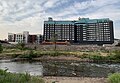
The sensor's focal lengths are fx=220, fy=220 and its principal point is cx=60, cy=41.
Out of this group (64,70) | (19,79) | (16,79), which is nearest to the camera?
(16,79)

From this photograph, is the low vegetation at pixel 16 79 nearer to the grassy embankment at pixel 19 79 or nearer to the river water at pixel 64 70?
the grassy embankment at pixel 19 79

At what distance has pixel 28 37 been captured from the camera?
7087 inches

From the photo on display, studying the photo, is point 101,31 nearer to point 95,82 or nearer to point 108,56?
point 108,56

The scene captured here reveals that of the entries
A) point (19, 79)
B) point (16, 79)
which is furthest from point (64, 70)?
point (16, 79)

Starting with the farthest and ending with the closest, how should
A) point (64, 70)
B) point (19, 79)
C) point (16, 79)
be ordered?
point (64, 70) → point (19, 79) → point (16, 79)

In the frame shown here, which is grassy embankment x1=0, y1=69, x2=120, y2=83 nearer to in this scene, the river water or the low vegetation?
the low vegetation

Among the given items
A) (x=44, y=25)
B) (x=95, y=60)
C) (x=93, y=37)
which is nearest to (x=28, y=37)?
(x=44, y=25)

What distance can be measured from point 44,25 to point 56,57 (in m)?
90.7

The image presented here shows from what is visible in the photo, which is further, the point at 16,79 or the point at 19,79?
the point at 19,79


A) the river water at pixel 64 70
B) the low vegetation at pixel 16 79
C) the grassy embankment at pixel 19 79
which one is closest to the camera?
the low vegetation at pixel 16 79

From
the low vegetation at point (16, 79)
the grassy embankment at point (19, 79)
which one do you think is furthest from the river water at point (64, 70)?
the low vegetation at point (16, 79)

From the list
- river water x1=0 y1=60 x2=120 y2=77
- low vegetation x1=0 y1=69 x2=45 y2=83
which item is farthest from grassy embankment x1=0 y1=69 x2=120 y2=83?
river water x1=0 y1=60 x2=120 y2=77

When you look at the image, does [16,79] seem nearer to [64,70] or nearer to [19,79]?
[19,79]

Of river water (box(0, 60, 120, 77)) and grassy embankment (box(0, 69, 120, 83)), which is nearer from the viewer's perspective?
grassy embankment (box(0, 69, 120, 83))
